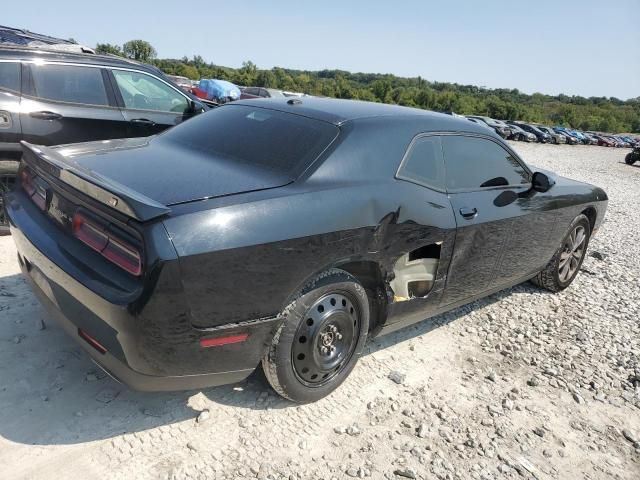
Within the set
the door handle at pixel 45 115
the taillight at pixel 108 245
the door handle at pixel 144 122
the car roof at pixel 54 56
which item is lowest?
the taillight at pixel 108 245

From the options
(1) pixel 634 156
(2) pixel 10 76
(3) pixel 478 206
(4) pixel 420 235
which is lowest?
(1) pixel 634 156

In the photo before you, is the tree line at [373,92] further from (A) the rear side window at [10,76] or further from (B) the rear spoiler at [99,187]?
(B) the rear spoiler at [99,187]

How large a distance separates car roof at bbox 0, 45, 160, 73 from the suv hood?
2.26m

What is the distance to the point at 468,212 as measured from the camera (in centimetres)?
332

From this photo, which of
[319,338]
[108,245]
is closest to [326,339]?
[319,338]

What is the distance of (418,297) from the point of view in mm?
3156

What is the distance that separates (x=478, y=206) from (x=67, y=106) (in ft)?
12.9

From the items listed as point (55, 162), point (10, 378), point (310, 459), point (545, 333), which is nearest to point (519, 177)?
point (545, 333)

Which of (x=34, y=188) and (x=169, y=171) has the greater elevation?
(x=169, y=171)

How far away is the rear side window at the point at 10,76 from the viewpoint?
14.4 ft

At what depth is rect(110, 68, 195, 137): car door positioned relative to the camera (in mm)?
Answer: 5195

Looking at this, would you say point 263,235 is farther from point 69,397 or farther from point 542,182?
point 542,182

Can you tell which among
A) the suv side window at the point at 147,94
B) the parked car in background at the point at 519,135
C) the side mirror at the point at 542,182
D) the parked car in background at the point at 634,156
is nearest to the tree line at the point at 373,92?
the parked car in background at the point at 519,135

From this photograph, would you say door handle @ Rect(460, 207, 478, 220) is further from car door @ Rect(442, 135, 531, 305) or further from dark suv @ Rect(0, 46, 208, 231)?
dark suv @ Rect(0, 46, 208, 231)
